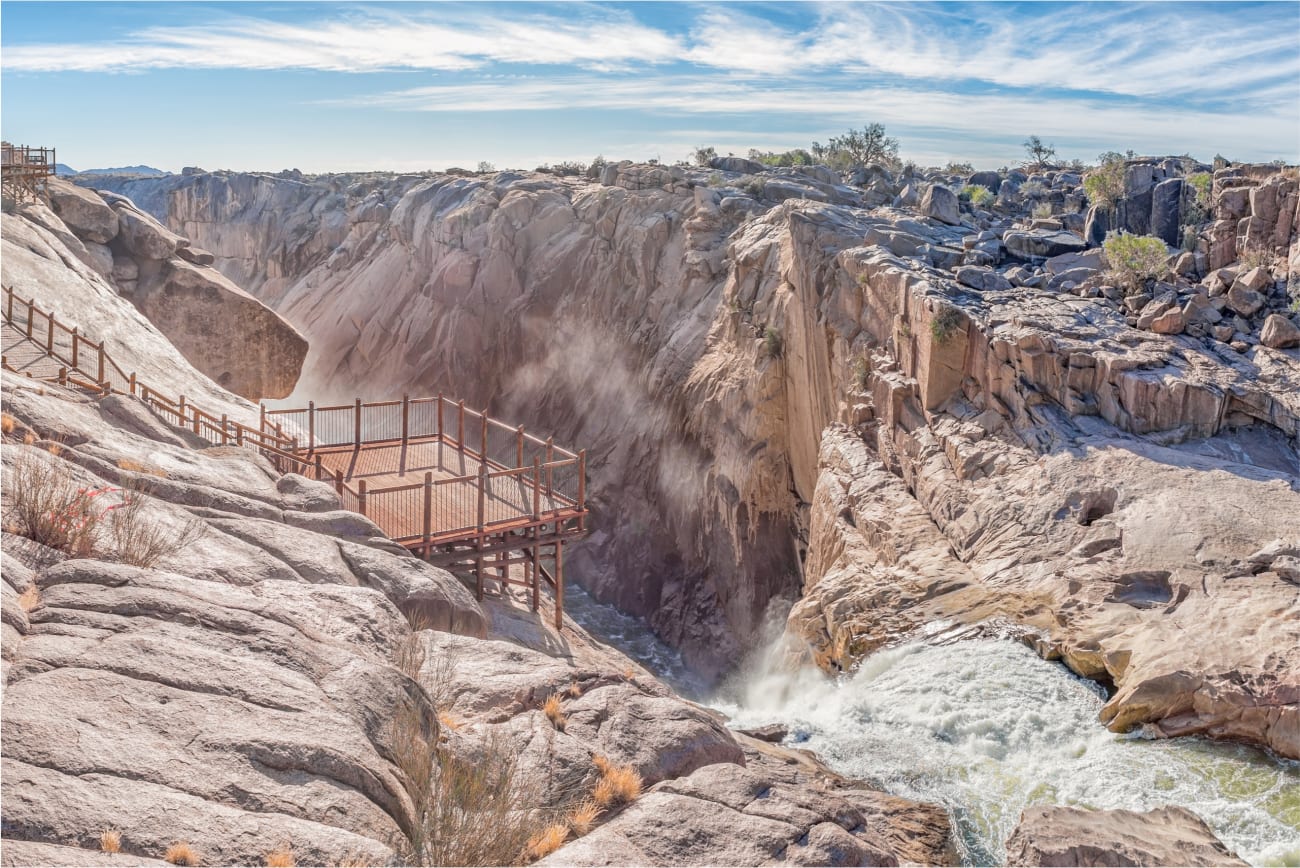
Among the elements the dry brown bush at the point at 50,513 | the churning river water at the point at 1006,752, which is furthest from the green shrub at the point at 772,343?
the dry brown bush at the point at 50,513

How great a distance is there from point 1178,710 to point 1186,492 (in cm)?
476

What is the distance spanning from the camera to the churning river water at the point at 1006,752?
38.7 feet

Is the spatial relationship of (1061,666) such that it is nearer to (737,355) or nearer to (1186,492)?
(1186,492)

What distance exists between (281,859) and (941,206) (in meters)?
29.6

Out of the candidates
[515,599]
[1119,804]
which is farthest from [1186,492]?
[515,599]

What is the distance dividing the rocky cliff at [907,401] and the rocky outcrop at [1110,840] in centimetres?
450

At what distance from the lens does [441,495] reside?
64.3ft

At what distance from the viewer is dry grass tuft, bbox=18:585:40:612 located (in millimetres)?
7578

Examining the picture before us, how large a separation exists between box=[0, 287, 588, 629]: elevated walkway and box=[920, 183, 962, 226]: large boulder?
16914mm

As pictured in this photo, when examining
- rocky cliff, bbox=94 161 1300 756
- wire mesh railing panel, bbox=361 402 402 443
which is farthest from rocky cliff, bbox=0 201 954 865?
wire mesh railing panel, bbox=361 402 402 443

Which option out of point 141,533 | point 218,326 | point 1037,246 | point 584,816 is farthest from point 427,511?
point 1037,246

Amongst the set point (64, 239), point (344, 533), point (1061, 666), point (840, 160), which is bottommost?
point (1061, 666)

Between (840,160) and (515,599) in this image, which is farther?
(840,160)

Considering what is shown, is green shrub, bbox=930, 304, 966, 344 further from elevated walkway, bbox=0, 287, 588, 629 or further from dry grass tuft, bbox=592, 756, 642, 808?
dry grass tuft, bbox=592, 756, 642, 808
